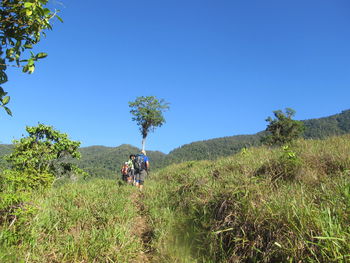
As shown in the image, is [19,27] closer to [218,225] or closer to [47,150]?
[218,225]

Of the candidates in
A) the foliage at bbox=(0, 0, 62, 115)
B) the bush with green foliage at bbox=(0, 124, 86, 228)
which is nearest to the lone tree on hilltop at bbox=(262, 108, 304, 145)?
the bush with green foliage at bbox=(0, 124, 86, 228)

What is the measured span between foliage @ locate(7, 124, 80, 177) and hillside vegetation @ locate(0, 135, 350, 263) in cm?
1042

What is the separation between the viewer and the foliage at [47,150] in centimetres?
1501

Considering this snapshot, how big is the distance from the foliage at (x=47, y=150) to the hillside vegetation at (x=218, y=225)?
34.2 feet

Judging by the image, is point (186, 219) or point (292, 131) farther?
point (292, 131)

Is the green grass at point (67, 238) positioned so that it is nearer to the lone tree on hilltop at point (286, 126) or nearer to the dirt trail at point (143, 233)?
the dirt trail at point (143, 233)

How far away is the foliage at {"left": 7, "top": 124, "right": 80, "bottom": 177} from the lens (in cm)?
1501

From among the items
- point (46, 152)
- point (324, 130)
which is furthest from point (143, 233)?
point (46, 152)

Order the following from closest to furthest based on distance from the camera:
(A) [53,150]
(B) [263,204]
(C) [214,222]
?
(B) [263,204] < (C) [214,222] < (A) [53,150]

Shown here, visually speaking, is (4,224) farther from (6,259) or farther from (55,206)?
(55,206)

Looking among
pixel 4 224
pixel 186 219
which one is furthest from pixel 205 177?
pixel 4 224

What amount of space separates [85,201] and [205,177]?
10.6 ft

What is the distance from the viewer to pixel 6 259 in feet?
9.84

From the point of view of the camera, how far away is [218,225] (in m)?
3.79
